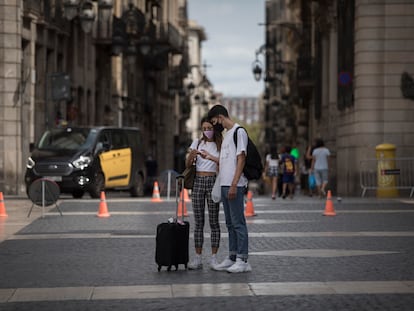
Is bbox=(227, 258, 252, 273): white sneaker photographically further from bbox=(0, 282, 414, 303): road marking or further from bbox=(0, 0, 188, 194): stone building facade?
bbox=(0, 0, 188, 194): stone building facade

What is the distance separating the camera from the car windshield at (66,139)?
32675 millimetres

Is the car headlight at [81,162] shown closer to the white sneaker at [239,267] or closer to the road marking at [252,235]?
the road marking at [252,235]

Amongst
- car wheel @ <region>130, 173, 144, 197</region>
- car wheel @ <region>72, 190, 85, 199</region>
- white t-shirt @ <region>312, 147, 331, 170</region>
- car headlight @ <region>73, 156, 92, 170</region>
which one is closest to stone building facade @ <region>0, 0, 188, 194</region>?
car wheel @ <region>130, 173, 144, 197</region>

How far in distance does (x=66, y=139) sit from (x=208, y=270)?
19.9 m

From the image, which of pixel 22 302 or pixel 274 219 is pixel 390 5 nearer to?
pixel 274 219

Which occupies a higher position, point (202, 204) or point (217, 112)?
point (217, 112)

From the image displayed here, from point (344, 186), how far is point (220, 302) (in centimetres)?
2697

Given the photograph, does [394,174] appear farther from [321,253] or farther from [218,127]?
[218,127]

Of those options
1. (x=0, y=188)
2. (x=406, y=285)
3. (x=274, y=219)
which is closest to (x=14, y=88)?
(x=0, y=188)

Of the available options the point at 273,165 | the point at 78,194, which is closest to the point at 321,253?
the point at 78,194

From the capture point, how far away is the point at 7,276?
1281cm

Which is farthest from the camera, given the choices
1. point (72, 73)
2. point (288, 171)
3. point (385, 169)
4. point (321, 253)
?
point (72, 73)

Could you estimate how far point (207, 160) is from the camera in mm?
13727

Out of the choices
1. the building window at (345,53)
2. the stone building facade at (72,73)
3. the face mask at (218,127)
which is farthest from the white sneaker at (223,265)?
the building window at (345,53)
